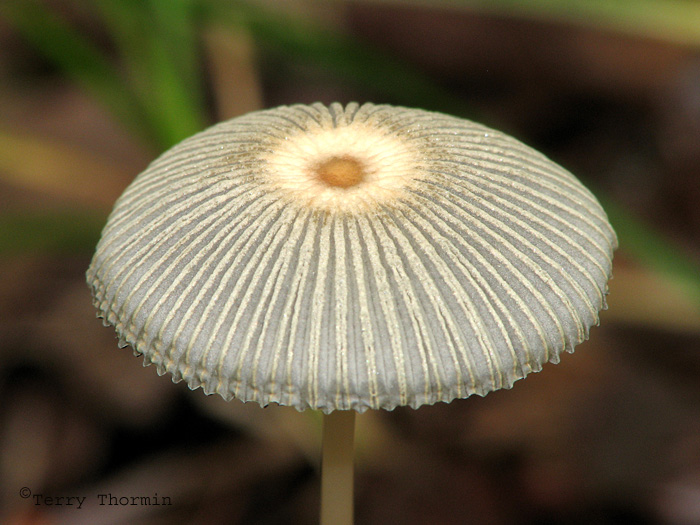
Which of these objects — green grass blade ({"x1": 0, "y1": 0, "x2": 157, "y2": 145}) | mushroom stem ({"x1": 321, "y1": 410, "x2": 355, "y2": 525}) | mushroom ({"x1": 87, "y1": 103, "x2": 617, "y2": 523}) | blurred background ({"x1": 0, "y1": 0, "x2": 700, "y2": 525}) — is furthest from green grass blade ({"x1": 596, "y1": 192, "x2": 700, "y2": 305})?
green grass blade ({"x1": 0, "y1": 0, "x2": 157, "y2": 145})

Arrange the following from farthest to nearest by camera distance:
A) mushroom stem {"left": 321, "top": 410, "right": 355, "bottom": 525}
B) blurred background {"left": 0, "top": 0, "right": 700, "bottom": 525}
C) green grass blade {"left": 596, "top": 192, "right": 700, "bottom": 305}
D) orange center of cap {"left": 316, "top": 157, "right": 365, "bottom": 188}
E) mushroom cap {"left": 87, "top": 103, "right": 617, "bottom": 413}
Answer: blurred background {"left": 0, "top": 0, "right": 700, "bottom": 525} < green grass blade {"left": 596, "top": 192, "right": 700, "bottom": 305} < mushroom stem {"left": 321, "top": 410, "right": 355, "bottom": 525} < orange center of cap {"left": 316, "top": 157, "right": 365, "bottom": 188} < mushroom cap {"left": 87, "top": 103, "right": 617, "bottom": 413}

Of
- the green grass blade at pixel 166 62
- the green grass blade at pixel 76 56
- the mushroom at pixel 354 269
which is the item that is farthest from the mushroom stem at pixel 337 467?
the green grass blade at pixel 76 56

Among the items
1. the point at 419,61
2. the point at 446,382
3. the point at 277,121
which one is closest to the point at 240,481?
the point at 277,121

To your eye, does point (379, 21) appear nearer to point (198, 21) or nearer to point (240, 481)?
point (198, 21)

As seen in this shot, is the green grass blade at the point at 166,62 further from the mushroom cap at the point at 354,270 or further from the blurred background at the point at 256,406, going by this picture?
the mushroom cap at the point at 354,270

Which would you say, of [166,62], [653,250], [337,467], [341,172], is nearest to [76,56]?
[166,62]

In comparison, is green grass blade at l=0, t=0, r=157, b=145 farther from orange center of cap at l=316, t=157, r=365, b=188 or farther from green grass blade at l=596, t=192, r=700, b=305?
green grass blade at l=596, t=192, r=700, b=305

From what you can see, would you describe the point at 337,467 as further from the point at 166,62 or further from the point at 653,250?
the point at 166,62

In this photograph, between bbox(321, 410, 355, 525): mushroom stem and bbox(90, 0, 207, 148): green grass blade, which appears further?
bbox(90, 0, 207, 148): green grass blade
